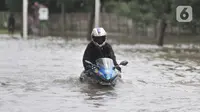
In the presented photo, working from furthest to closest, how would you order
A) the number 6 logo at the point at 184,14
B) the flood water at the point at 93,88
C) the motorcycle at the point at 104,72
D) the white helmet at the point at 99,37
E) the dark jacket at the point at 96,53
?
the number 6 logo at the point at 184,14, the dark jacket at the point at 96,53, the white helmet at the point at 99,37, the motorcycle at the point at 104,72, the flood water at the point at 93,88

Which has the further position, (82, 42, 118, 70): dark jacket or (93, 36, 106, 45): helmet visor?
(82, 42, 118, 70): dark jacket

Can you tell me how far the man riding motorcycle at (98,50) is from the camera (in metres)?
16.9

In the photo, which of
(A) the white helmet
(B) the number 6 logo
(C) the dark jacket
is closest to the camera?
(A) the white helmet

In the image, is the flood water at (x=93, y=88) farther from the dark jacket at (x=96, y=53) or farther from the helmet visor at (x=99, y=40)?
the helmet visor at (x=99, y=40)

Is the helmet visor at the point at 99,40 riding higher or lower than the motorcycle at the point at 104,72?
higher

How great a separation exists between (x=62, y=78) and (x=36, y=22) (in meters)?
41.3

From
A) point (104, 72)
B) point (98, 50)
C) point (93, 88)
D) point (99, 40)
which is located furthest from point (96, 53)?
point (93, 88)

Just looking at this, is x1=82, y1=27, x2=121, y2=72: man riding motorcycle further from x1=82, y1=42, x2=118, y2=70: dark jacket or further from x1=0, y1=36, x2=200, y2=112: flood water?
x1=0, y1=36, x2=200, y2=112: flood water

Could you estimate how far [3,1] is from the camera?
8119cm

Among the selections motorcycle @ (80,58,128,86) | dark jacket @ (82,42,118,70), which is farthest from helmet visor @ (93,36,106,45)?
motorcycle @ (80,58,128,86)

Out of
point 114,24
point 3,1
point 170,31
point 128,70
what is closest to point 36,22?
point 114,24

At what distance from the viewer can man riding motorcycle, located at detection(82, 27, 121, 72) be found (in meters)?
16.9

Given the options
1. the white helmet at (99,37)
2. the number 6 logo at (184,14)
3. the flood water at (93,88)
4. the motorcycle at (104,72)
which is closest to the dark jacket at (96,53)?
the white helmet at (99,37)

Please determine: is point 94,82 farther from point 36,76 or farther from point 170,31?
point 170,31
